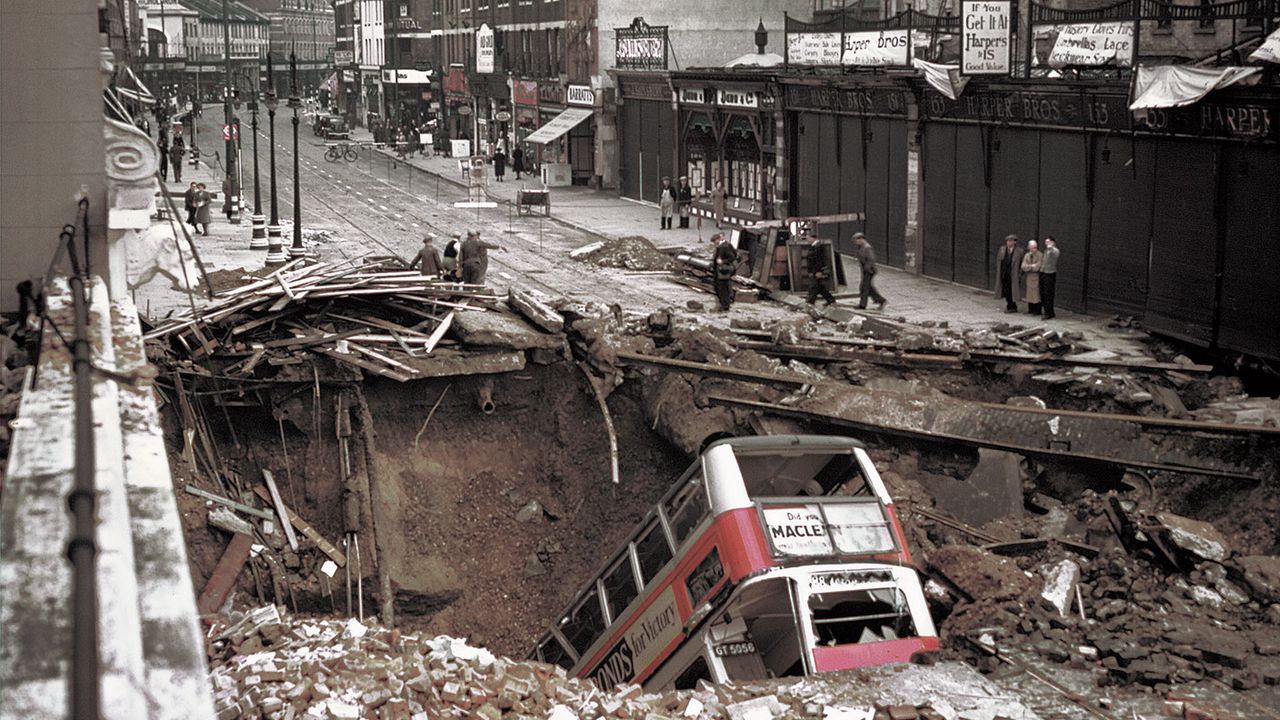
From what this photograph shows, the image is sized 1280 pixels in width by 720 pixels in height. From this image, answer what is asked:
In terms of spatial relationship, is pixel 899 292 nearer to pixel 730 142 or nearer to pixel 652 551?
pixel 730 142

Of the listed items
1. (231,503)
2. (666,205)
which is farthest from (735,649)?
(666,205)

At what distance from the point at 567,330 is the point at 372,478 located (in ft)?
12.6

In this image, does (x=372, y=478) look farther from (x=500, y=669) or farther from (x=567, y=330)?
(x=500, y=669)

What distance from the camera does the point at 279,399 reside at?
19.2 meters

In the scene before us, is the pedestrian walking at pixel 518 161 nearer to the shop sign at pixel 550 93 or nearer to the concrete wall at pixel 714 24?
the shop sign at pixel 550 93

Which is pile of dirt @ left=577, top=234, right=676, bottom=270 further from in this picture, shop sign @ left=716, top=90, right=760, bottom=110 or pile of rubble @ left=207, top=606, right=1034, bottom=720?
pile of rubble @ left=207, top=606, right=1034, bottom=720

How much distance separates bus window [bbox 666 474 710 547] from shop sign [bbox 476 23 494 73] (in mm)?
62770

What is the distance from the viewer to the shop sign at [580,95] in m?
60.8

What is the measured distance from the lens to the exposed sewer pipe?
66.6 feet

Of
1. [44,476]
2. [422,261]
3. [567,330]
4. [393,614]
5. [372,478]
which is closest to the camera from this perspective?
[44,476]

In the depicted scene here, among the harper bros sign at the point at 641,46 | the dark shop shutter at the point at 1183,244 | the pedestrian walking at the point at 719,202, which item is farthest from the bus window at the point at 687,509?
the harper bros sign at the point at 641,46

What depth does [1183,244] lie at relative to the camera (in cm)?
2583

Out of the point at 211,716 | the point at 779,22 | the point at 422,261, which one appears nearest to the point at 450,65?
the point at 779,22

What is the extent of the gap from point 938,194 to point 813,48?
8.13 m
